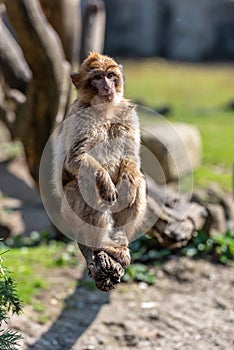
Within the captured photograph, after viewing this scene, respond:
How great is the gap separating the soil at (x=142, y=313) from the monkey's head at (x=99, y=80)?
2280 mm

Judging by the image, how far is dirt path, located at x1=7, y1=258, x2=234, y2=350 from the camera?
5.67 metres

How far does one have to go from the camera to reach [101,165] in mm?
3830

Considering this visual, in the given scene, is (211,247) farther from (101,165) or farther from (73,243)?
(101,165)

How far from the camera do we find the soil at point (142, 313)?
5.68 meters

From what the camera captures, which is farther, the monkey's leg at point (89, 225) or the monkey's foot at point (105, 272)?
the monkey's leg at point (89, 225)

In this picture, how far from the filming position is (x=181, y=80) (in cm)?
2031

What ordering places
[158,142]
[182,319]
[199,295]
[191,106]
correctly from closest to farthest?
[182,319] → [199,295] → [158,142] → [191,106]

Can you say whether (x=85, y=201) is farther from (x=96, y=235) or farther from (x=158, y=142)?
(x=158, y=142)

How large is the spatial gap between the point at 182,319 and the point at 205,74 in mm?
15562

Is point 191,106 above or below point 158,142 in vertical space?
below

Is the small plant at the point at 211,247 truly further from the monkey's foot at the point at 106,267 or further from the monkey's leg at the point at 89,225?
the monkey's foot at the point at 106,267

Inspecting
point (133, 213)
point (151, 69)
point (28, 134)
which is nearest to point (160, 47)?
point (151, 69)

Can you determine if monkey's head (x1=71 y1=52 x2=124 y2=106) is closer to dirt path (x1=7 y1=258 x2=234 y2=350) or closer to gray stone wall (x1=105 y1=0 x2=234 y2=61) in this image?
dirt path (x1=7 y1=258 x2=234 y2=350)

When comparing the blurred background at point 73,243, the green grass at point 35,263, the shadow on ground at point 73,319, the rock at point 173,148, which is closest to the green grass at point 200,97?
the blurred background at point 73,243
